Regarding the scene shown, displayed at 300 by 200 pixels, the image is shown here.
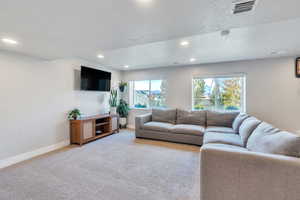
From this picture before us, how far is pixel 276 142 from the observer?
4.86ft

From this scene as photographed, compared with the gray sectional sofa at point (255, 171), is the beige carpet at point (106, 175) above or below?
below

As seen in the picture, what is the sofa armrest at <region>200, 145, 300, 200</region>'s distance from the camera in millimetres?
1195

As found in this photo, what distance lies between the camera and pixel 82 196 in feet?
5.62

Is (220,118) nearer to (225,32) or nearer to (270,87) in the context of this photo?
(270,87)

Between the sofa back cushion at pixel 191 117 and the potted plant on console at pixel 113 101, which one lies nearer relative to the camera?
the sofa back cushion at pixel 191 117

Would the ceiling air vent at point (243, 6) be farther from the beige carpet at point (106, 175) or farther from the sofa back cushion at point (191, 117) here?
the sofa back cushion at point (191, 117)

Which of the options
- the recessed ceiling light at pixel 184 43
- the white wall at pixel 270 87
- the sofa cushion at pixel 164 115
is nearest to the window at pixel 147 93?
the sofa cushion at pixel 164 115

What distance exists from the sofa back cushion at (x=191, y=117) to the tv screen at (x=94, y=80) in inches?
101

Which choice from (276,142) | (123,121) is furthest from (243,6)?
(123,121)

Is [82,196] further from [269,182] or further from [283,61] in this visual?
[283,61]

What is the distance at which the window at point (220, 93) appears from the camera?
13.9 ft

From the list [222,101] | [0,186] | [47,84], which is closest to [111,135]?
[47,84]

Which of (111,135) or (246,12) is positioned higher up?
(246,12)

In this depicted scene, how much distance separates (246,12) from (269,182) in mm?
1596
